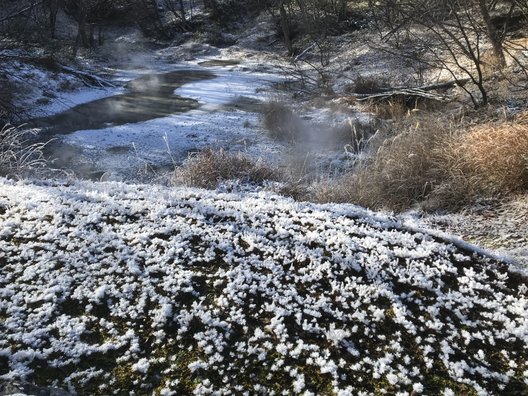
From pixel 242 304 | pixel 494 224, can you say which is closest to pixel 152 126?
pixel 494 224

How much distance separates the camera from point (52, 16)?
24.7 meters

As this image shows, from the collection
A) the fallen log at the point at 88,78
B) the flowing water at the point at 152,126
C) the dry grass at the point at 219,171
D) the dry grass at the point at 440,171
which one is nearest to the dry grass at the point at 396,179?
the dry grass at the point at 440,171

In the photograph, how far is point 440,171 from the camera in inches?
220

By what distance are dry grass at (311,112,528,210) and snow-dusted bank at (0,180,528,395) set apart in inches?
99.1

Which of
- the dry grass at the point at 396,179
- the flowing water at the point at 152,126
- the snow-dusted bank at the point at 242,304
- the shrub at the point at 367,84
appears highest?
the shrub at the point at 367,84

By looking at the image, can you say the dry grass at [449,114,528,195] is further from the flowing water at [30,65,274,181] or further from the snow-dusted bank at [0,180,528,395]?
the flowing water at [30,65,274,181]

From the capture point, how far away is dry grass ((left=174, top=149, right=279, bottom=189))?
21.4 feet

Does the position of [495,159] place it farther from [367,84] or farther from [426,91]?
[367,84]

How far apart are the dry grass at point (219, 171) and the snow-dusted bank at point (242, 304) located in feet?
11.7

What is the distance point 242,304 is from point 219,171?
15.4 feet

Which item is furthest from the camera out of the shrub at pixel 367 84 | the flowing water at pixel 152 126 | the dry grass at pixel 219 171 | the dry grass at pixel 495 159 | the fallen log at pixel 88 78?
the fallen log at pixel 88 78

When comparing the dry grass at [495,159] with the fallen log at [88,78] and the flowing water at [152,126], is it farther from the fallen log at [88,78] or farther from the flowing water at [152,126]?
the fallen log at [88,78]

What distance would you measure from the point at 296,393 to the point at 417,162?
4.69 m

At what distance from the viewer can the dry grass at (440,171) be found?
16.3 ft
